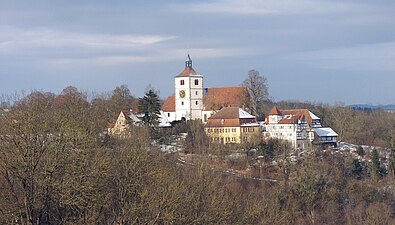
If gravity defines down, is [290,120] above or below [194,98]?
below

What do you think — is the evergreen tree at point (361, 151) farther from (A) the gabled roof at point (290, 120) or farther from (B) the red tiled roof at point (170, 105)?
(B) the red tiled roof at point (170, 105)

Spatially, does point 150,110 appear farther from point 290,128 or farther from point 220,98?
point 220,98

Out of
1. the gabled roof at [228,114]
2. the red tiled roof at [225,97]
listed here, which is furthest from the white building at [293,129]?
the red tiled roof at [225,97]

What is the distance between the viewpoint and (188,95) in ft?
196

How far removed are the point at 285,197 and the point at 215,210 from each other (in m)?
18.7

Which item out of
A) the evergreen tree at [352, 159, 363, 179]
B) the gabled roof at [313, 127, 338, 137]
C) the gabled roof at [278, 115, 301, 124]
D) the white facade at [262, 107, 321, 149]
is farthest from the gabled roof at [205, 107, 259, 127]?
the evergreen tree at [352, 159, 363, 179]

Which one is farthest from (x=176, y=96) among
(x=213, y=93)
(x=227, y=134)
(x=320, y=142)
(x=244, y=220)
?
(x=244, y=220)

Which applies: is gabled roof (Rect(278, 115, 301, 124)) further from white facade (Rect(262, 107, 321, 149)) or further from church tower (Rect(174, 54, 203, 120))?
church tower (Rect(174, 54, 203, 120))

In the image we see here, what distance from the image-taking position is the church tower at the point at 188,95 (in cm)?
5931

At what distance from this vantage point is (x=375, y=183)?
3850cm

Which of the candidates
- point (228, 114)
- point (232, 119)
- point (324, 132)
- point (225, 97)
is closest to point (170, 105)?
point (225, 97)

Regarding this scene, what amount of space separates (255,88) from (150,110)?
1365 cm

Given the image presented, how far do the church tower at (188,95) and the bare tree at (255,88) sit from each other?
4774 millimetres

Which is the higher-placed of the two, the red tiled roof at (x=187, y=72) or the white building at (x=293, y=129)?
the red tiled roof at (x=187, y=72)
